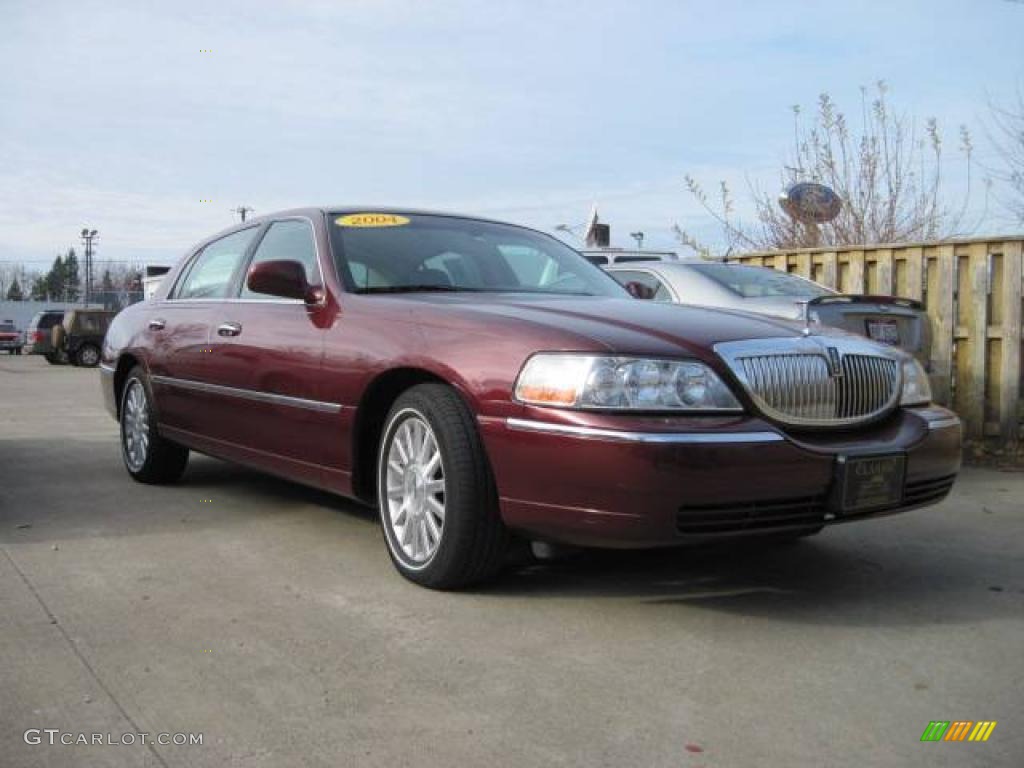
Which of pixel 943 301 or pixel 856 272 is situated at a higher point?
pixel 856 272

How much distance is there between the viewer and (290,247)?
488 centimetres

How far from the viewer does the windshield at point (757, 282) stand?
6777 millimetres

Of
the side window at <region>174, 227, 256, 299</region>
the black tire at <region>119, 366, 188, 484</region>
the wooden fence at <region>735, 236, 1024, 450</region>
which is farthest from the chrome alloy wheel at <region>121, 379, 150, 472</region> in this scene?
the wooden fence at <region>735, 236, 1024, 450</region>

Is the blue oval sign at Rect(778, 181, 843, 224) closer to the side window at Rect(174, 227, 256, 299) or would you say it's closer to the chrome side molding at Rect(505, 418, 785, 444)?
A: the side window at Rect(174, 227, 256, 299)

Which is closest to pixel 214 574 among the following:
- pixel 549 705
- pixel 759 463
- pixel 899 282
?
pixel 549 705

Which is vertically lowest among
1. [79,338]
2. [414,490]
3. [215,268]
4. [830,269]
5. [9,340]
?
[9,340]

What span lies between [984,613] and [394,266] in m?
2.69

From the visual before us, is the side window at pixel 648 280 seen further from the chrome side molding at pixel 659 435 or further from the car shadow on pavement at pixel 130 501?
the chrome side molding at pixel 659 435

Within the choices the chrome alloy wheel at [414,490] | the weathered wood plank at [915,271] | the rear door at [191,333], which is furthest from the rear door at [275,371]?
the weathered wood plank at [915,271]

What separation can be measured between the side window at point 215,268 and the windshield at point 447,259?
92cm

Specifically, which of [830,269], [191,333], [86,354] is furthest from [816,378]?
[86,354]

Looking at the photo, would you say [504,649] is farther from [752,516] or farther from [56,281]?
[56,281]

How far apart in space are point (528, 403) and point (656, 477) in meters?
0.49

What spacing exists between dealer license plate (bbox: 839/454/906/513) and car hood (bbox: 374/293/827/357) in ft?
1.73
